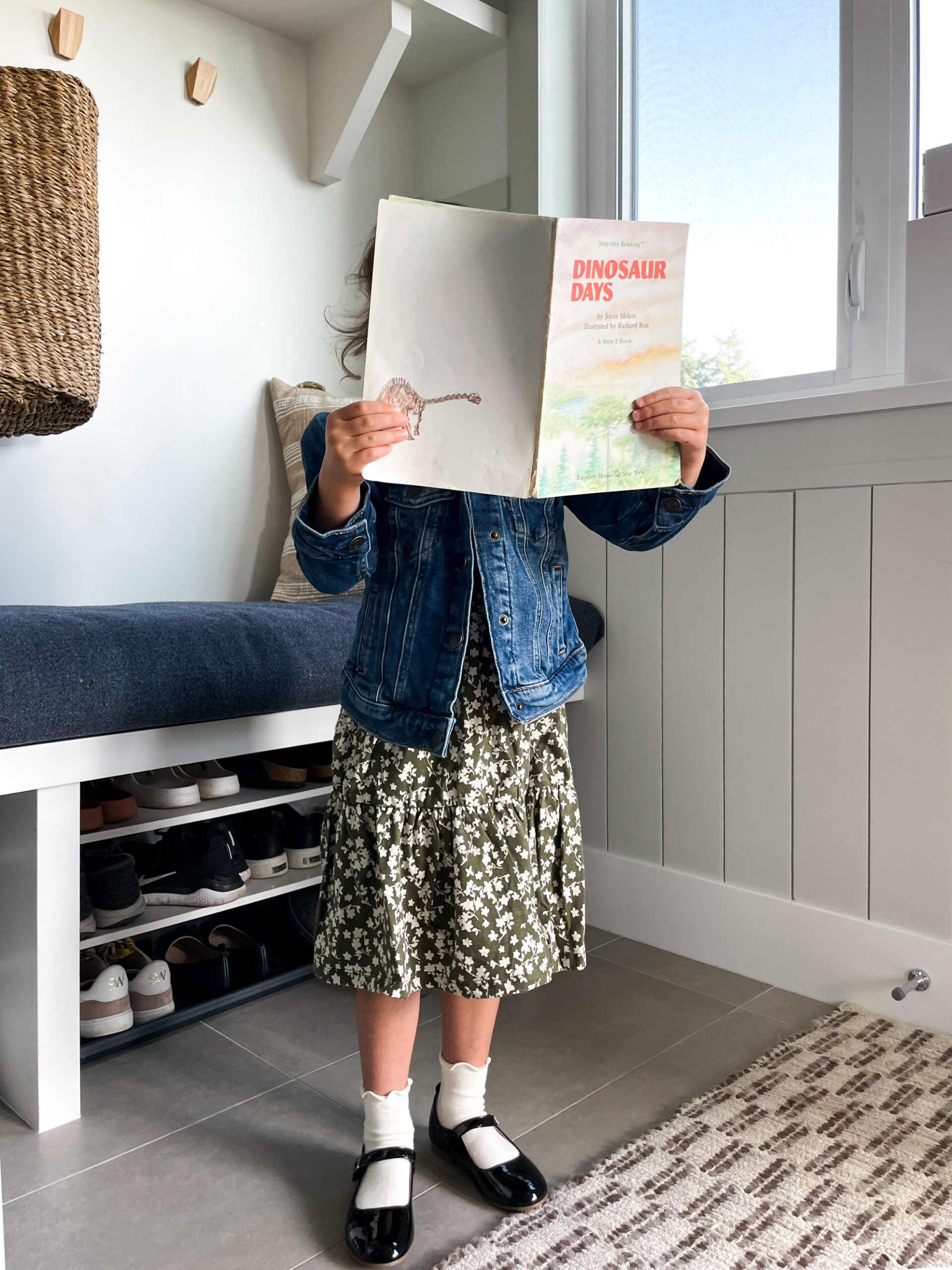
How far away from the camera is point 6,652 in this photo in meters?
0.93

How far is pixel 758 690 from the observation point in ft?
4.50

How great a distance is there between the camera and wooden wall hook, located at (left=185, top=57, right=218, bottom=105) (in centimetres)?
152

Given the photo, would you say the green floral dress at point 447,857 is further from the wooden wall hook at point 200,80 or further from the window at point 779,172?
the wooden wall hook at point 200,80

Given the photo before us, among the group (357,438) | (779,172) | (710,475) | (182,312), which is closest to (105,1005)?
(357,438)

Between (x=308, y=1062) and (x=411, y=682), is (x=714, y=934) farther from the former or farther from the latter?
(x=411, y=682)

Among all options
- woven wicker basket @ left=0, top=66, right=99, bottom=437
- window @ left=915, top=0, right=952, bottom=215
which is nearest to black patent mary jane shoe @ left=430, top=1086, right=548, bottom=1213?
woven wicker basket @ left=0, top=66, right=99, bottom=437

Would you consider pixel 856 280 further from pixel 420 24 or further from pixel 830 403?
pixel 420 24

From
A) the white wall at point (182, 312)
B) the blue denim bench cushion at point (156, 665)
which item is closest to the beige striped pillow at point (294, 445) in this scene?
the white wall at point (182, 312)

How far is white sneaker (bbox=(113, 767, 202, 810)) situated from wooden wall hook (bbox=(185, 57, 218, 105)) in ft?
3.42

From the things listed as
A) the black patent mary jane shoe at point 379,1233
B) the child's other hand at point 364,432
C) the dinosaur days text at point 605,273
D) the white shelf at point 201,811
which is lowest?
the black patent mary jane shoe at point 379,1233

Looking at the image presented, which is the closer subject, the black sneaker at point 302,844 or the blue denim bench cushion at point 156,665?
the blue denim bench cushion at point 156,665

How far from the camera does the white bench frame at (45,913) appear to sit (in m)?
0.99

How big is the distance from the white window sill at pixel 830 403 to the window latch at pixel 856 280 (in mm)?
104

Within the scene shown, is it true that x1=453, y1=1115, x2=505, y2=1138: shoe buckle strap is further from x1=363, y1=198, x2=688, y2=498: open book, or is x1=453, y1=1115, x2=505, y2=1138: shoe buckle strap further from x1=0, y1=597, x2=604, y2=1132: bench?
x1=363, y1=198, x2=688, y2=498: open book
